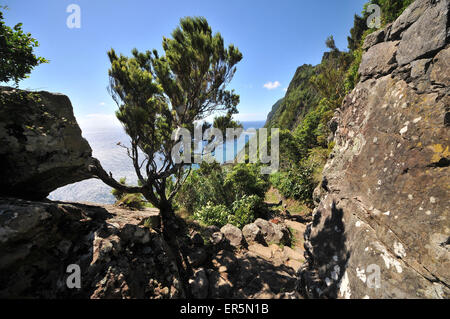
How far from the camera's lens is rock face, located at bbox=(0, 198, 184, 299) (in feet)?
8.30

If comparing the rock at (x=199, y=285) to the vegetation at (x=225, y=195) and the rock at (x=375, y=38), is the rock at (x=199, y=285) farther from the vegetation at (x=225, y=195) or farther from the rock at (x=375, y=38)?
the rock at (x=375, y=38)

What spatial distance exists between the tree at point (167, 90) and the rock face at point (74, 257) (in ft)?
5.39

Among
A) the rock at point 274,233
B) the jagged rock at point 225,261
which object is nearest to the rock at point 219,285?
the jagged rock at point 225,261

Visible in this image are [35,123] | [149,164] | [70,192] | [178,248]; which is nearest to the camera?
[35,123]

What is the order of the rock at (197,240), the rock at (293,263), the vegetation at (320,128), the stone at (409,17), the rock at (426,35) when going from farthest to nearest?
1. the vegetation at (320,128)
2. the rock at (197,240)
3. the rock at (293,263)
4. the stone at (409,17)
5. the rock at (426,35)

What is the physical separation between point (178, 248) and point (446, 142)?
21.7 feet

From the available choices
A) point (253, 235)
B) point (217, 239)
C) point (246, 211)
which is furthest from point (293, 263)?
point (246, 211)

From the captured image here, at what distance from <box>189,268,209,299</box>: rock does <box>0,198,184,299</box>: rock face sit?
0.65 metres

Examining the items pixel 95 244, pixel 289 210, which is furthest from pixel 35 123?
pixel 289 210

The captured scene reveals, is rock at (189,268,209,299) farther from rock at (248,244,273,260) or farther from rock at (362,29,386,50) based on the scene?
rock at (362,29,386,50)

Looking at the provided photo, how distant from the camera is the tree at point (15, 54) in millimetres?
3158

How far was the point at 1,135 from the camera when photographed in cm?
353

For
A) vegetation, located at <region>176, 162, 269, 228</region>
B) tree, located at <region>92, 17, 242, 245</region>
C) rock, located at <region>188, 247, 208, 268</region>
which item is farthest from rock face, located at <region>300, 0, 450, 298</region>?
vegetation, located at <region>176, 162, 269, 228</region>

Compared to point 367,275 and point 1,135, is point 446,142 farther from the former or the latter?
point 1,135
